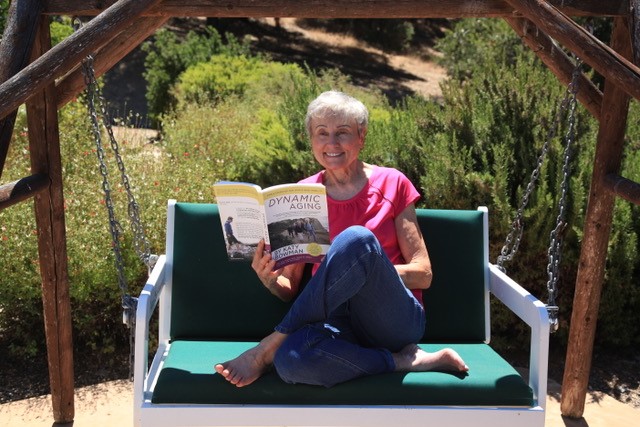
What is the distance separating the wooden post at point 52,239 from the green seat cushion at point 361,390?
995mm

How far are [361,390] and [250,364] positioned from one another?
42 cm

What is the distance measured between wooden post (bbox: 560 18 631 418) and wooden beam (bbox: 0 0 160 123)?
2.11 metres

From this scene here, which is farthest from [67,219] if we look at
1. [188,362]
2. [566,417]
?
[566,417]

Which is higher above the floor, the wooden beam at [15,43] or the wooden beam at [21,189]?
the wooden beam at [15,43]

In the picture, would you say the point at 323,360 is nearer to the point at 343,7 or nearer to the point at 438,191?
the point at 343,7

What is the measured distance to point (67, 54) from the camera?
3521 mm

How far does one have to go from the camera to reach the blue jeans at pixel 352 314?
3242mm

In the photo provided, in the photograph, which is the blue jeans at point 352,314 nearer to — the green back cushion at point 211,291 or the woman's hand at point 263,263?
the woman's hand at point 263,263

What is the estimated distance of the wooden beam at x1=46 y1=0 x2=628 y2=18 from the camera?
3914 mm

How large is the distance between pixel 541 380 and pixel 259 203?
1.26m

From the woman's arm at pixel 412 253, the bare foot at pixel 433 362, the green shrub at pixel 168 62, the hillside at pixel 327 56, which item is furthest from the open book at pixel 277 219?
the hillside at pixel 327 56

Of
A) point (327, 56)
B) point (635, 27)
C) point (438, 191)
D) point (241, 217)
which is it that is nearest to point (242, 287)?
point (241, 217)

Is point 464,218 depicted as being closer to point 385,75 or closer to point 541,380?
point 541,380

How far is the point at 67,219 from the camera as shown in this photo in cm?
539
